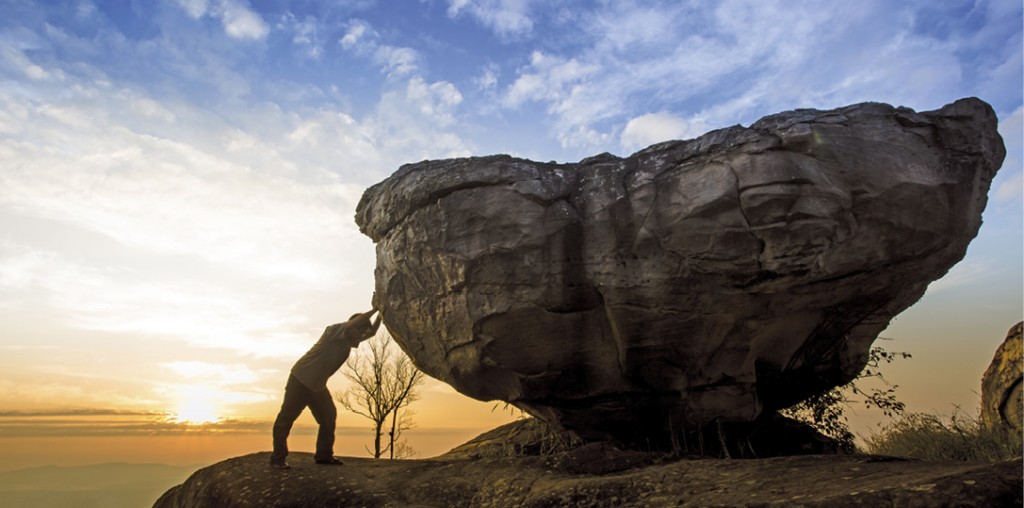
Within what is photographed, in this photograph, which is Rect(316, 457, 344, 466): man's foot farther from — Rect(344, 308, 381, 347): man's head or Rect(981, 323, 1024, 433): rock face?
Rect(981, 323, 1024, 433): rock face

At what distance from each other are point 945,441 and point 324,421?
36.6ft

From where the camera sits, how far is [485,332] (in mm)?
9039

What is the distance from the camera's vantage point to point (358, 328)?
32.7 ft

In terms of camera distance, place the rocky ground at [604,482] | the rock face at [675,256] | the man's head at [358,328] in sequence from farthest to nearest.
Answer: the man's head at [358,328], the rock face at [675,256], the rocky ground at [604,482]

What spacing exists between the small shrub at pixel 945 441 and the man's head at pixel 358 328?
8.80m

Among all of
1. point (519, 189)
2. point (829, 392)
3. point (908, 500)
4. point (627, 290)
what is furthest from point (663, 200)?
point (829, 392)

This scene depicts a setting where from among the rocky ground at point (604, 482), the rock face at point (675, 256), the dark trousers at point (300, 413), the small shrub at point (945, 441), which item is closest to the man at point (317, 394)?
the dark trousers at point (300, 413)

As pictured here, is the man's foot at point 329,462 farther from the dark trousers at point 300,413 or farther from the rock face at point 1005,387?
the rock face at point 1005,387

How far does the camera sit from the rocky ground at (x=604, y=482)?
16.9 feet

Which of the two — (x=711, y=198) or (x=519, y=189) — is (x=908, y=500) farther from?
(x=519, y=189)

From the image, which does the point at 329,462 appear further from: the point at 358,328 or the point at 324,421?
the point at 358,328

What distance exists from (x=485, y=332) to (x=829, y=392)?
24.2 ft

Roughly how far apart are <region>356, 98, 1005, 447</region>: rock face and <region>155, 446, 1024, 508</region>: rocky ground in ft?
5.54

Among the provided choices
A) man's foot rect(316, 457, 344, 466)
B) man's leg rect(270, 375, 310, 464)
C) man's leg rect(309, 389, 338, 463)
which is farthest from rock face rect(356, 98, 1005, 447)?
man's foot rect(316, 457, 344, 466)
